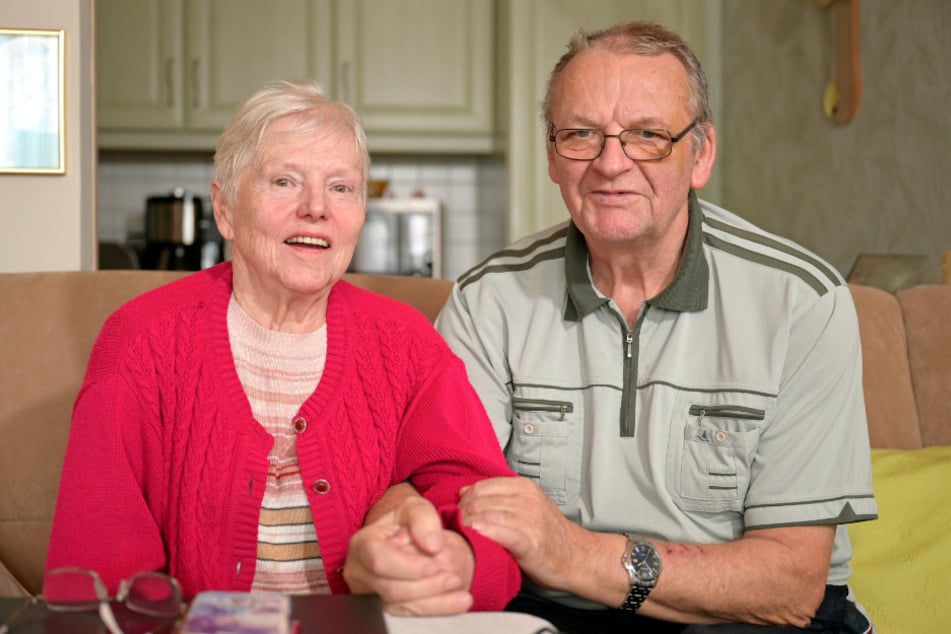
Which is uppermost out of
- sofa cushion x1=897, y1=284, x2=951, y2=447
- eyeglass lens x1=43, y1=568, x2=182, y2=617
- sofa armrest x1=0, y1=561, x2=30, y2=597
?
sofa cushion x1=897, y1=284, x2=951, y2=447

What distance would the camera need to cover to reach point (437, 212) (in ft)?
14.4

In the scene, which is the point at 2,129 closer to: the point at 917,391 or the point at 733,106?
the point at 917,391

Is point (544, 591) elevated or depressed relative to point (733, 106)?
depressed

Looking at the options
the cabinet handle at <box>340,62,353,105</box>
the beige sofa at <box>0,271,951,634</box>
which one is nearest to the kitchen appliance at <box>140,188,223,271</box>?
the cabinet handle at <box>340,62,353,105</box>

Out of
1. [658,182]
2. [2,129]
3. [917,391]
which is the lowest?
[917,391]

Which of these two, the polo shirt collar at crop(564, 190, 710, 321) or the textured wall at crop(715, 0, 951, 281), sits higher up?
the textured wall at crop(715, 0, 951, 281)

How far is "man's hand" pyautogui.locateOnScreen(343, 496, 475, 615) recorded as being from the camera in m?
1.02

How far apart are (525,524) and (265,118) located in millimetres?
605

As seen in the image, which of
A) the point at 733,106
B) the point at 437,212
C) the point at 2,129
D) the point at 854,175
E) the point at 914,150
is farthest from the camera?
the point at 437,212

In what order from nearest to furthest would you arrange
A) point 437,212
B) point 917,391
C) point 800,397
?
point 800,397 → point 917,391 → point 437,212

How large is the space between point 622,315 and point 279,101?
0.59 metres

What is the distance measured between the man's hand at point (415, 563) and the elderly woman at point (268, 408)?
60 millimetres

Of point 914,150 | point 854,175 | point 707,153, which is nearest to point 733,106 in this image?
point 854,175

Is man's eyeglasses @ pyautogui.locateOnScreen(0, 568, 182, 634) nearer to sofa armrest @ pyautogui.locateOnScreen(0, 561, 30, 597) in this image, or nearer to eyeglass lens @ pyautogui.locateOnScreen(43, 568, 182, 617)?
eyeglass lens @ pyautogui.locateOnScreen(43, 568, 182, 617)
